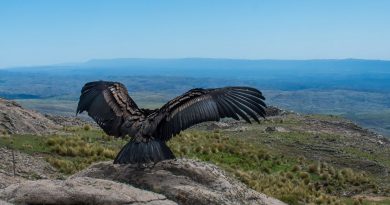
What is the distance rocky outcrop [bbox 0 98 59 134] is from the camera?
34906 mm

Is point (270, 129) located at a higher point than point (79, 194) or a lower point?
lower

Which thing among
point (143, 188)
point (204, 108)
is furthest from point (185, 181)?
point (204, 108)

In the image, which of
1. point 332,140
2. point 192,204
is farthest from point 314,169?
point 192,204

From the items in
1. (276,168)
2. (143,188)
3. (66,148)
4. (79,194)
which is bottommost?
(276,168)

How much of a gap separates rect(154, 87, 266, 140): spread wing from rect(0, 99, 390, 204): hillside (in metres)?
11.0

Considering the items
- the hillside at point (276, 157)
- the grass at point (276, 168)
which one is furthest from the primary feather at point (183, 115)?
the grass at point (276, 168)

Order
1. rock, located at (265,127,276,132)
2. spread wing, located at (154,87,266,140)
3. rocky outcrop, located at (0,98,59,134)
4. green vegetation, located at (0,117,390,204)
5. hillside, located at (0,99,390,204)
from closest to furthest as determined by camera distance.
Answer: spread wing, located at (154,87,266,140), green vegetation, located at (0,117,390,204), hillside, located at (0,99,390,204), rocky outcrop, located at (0,98,59,134), rock, located at (265,127,276,132)

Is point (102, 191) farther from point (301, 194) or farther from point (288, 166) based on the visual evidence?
point (288, 166)

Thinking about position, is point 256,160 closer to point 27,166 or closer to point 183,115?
point 27,166

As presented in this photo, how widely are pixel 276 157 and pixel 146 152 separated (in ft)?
88.4

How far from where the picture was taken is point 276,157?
124ft

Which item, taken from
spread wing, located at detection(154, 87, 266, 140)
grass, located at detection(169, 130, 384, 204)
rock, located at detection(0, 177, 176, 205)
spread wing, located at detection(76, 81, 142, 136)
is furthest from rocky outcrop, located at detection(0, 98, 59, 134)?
Result: spread wing, located at detection(154, 87, 266, 140)

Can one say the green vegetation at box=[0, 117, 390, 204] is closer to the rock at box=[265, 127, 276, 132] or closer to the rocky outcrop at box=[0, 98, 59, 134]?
the rocky outcrop at box=[0, 98, 59, 134]

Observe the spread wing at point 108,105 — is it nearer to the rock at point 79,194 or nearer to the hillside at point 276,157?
the rock at point 79,194
